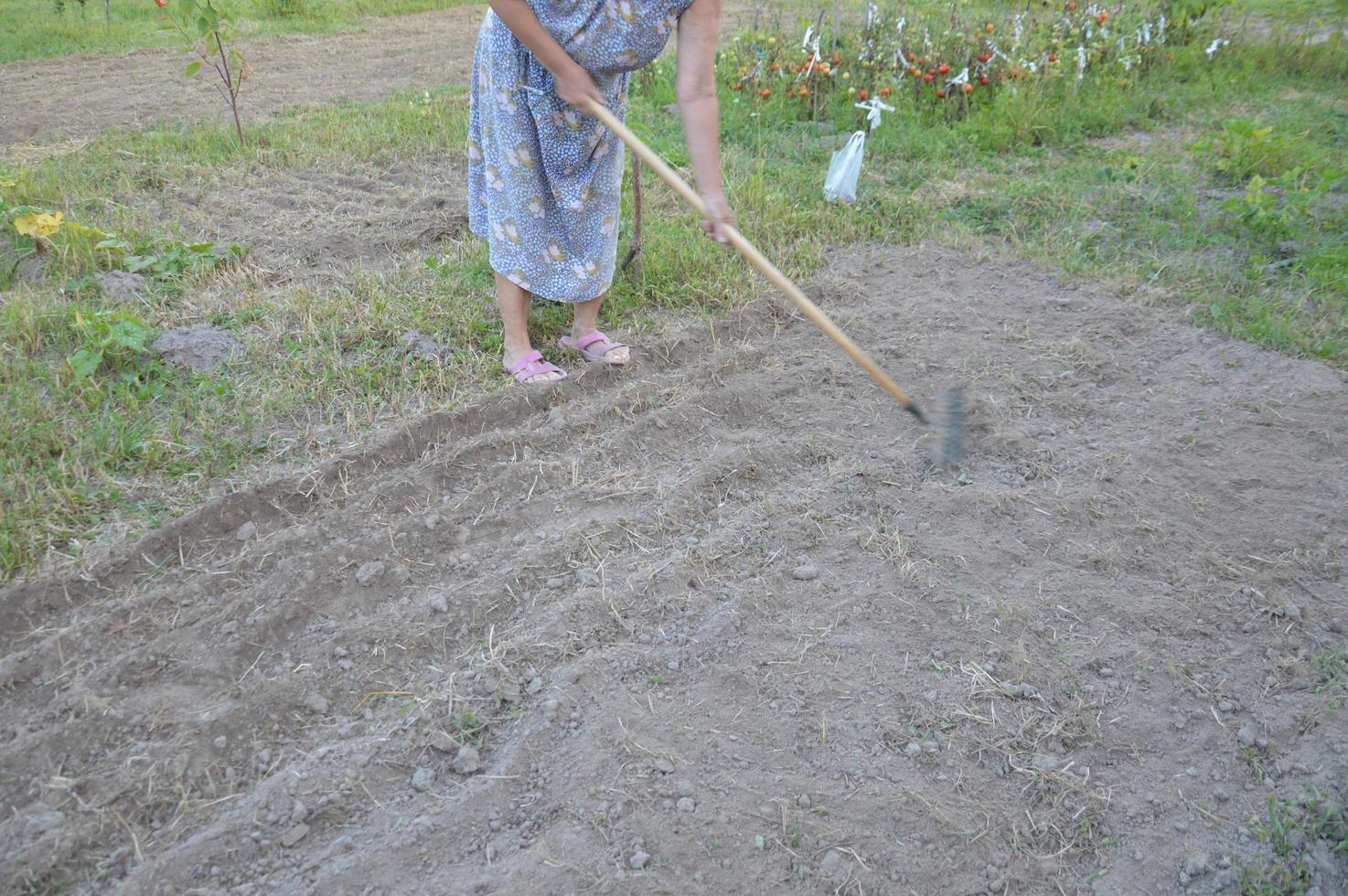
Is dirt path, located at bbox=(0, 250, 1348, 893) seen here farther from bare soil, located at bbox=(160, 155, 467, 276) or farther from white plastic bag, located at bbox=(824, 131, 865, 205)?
white plastic bag, located at bbox=(824, 131, 865, 205)

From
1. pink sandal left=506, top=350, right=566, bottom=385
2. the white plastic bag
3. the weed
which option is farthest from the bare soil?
the weed

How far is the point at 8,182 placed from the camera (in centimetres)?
421

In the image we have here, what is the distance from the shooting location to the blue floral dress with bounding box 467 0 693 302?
8.79 feet

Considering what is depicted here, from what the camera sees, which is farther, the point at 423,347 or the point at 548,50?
the point at 423,347

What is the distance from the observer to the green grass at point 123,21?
7.89 m

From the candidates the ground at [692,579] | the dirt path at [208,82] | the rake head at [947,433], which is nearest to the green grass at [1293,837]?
the ground at [692,579]

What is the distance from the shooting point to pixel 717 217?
2574mm

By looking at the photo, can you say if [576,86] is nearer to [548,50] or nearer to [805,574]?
[548,50]

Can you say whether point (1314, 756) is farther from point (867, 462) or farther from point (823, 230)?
point (823, 230)

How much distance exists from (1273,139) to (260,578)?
17.3ft

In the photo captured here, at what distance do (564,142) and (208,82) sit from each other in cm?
536

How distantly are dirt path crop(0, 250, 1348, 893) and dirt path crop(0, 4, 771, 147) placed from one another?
4.55 meters

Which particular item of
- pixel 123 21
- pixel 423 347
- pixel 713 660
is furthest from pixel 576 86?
pixel 123 21

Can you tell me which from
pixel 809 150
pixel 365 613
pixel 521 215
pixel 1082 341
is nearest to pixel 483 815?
pixel 365 613
